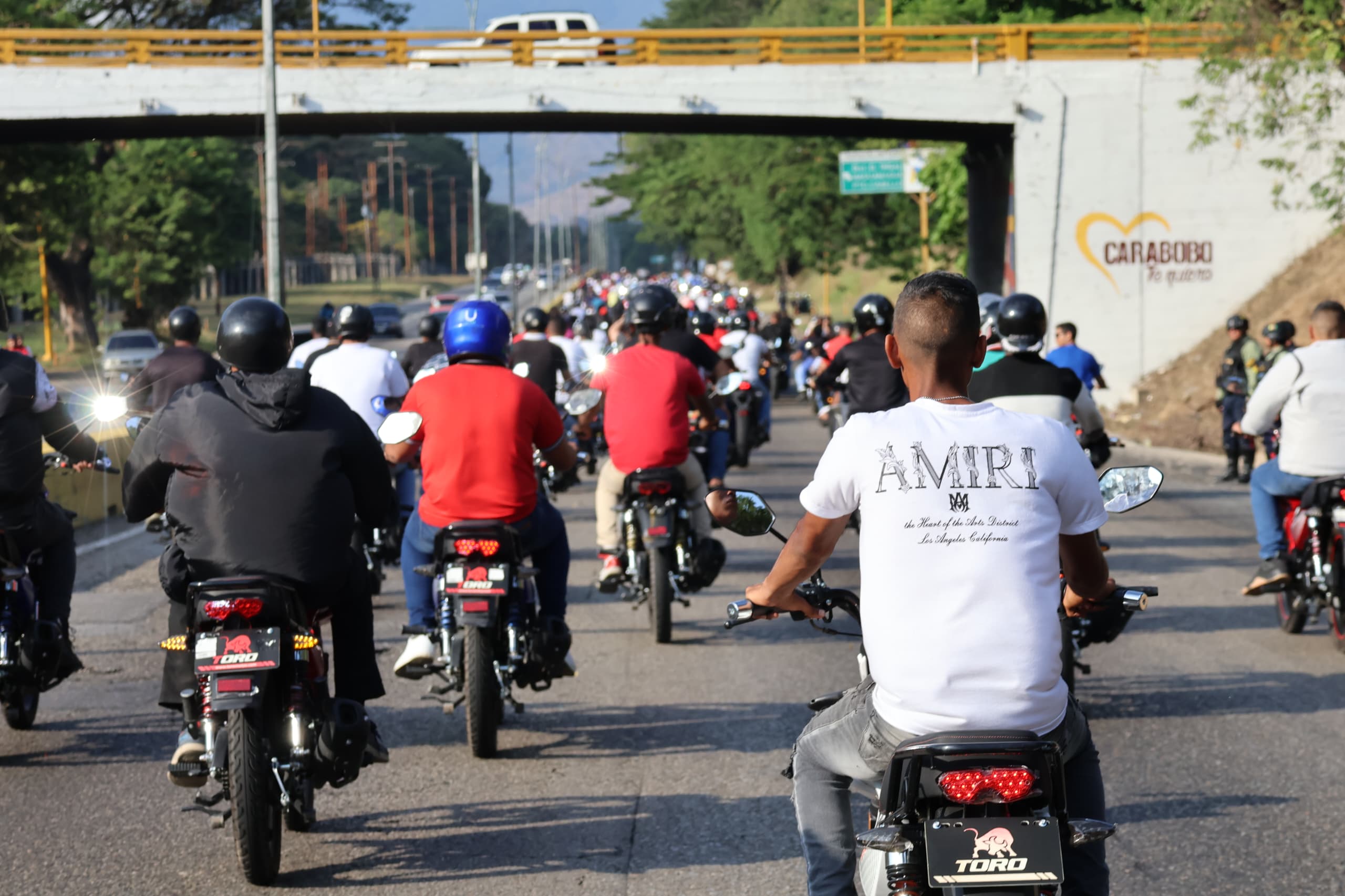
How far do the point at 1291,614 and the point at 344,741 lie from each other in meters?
6.40

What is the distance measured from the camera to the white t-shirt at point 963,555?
3.40m

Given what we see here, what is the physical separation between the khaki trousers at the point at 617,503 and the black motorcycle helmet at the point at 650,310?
0.79m

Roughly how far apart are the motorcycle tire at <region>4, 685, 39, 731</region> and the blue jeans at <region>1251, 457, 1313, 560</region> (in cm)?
643

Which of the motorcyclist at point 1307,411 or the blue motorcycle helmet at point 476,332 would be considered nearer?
the blue motorcycle helmet at point 476,332

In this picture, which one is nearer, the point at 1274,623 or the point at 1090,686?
the point at 1090,686

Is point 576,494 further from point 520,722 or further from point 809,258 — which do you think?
point 809,258

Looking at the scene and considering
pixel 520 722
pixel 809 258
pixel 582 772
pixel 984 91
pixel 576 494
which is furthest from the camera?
pixel 809 258

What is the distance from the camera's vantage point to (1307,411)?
914 cm

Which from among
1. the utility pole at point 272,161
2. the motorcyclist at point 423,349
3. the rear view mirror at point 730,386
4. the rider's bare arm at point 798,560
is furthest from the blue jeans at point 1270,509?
the utility pole at point 272,161

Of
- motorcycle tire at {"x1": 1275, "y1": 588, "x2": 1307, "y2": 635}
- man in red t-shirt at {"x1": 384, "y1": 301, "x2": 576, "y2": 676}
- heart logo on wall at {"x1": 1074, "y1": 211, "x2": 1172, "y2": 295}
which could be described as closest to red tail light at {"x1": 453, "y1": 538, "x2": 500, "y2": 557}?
man in red t-shirt at {"x1": 384, "y1": 301, "x2": 576, "y2": 676}

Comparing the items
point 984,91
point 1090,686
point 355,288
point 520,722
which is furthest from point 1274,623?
point 355,288

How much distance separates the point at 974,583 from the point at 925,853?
53 centimetres

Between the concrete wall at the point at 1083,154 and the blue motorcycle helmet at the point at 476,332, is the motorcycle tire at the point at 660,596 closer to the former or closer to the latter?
the blue motorcycle helmet at the point at 476,332

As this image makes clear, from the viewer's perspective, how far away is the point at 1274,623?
10391mm
